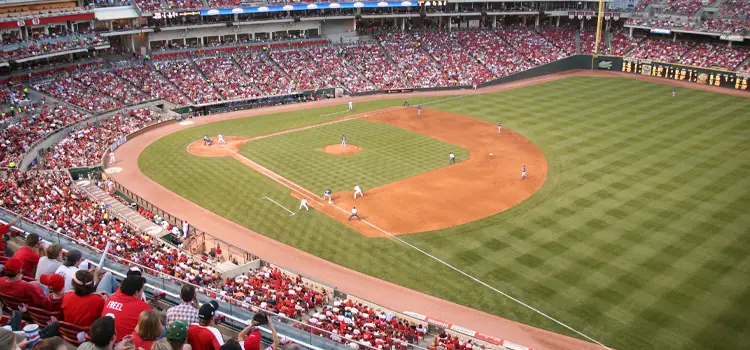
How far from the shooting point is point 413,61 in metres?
77.9

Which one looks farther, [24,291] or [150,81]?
[150,81]

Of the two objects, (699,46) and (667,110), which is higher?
(699,46)

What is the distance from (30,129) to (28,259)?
41.3 meters

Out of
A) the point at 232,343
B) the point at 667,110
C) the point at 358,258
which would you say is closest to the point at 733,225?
the point at 358,258

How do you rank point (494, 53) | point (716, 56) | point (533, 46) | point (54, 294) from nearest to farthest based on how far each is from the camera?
1. point (54, 294)
2. point (716, 56)
3. point (494, 53)
4. point (533, 46)

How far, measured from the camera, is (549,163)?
1805 inches

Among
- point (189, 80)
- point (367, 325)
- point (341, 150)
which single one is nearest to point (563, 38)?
point (341, 150)

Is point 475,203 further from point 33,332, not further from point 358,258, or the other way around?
point 33,332

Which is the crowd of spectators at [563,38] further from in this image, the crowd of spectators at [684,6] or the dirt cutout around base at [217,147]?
the dirt cutout around base at [217,147]

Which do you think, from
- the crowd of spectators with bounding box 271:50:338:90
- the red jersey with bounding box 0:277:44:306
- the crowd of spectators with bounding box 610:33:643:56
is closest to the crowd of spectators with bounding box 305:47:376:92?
the crowd of spectators with bounding box 271:50:338:90

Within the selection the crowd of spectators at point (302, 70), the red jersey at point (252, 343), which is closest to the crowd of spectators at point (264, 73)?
the crowd of spectators at point (302, 70)

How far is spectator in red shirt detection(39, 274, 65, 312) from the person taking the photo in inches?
380

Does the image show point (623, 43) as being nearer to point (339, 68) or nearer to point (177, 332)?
point (339, 68)

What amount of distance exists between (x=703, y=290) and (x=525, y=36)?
215 ft
